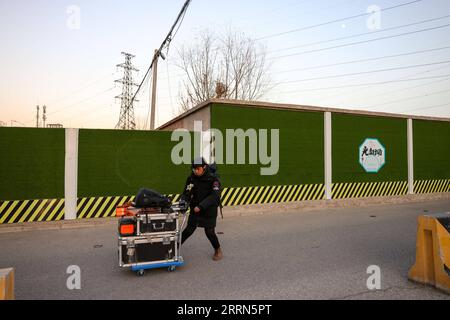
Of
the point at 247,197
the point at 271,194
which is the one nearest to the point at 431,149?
the point at 271,194

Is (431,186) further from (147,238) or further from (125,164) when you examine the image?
(147,238)

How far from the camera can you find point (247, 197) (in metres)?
11.5

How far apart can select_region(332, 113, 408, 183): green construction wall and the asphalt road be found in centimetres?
443

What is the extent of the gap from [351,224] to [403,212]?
3.50 metres

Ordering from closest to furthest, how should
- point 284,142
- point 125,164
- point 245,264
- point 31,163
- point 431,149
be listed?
1. point 245,264
2. point 31,163
3. point 125,164
4. point 284,142
5. point 431,149

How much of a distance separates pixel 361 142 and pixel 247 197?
20.1ft

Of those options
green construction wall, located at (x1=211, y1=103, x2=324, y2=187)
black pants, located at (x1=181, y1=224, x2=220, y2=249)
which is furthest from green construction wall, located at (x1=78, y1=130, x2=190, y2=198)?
black pants, located at (x1=181, y1=224, x2=220, y2=249)

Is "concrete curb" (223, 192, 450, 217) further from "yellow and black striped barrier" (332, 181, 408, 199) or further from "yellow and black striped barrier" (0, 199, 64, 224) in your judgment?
"yellow and black striped barrier" (0, 199, 64, 224)

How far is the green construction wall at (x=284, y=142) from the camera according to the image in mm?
11266

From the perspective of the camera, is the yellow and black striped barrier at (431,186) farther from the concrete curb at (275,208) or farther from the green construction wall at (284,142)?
the green construction wall at (284,142)

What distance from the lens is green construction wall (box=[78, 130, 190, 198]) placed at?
31.4 feet

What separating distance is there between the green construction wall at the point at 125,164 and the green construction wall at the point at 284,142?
6.09 ft
